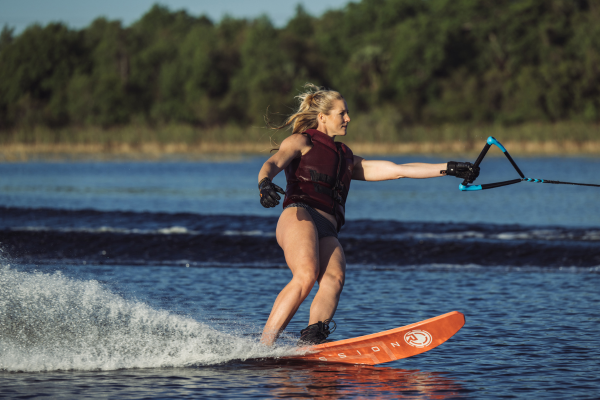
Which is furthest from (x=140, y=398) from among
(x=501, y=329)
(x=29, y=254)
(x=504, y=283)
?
(x=29, y=254)

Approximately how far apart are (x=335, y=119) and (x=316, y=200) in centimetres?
57

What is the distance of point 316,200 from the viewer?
5227 millimetres

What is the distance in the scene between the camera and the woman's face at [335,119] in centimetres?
532

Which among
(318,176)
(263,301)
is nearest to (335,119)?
(318,176)

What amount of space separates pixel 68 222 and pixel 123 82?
55683 millimetres

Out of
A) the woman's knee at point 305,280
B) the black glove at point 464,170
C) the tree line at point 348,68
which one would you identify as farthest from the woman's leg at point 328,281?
the tree line at point 348,68

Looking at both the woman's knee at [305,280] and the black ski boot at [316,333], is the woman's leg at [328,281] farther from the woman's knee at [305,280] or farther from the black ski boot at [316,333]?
the woman's knee at [305,280]

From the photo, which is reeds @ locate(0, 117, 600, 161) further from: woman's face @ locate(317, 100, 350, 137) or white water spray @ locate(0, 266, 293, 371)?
woman's face @ locate(317, 100, 350, 137)

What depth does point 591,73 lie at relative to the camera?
54.8 m

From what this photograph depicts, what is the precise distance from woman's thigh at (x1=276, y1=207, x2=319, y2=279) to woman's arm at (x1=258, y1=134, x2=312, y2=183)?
36 centimetres

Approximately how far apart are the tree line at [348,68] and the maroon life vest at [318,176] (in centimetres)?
5021

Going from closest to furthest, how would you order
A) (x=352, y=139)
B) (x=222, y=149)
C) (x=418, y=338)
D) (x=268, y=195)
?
(x=268, y=195) → (x=418, y=338) → (x=352, y=139) → (x=222, y=149)

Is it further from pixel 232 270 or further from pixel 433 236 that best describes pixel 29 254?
pixel 433 236

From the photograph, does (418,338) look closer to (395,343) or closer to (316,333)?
(395,343)
